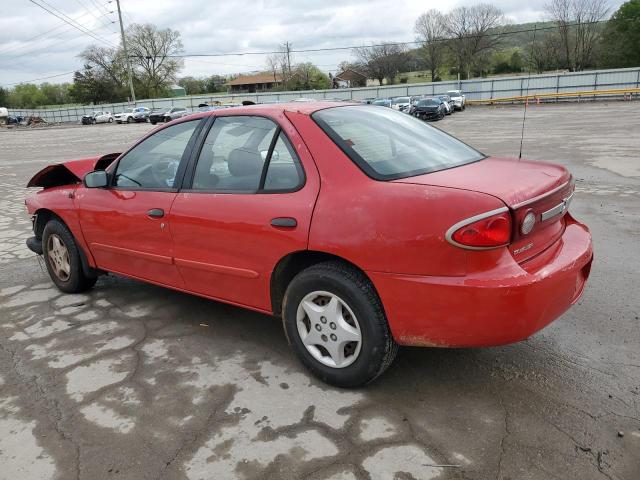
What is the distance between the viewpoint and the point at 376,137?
3.14 metres

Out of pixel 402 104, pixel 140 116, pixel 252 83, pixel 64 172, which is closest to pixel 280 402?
pixel 64 172

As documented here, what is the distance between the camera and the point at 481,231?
7.70 ft

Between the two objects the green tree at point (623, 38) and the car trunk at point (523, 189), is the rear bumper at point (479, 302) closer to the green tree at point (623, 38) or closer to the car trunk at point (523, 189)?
the car trunk at point (523, 189)

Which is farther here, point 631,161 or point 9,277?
point 631,161

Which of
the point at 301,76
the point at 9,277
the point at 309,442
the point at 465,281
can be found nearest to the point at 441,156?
the point at 465,281

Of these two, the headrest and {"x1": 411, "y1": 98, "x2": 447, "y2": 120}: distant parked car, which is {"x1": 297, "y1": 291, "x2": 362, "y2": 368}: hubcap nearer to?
the headrest

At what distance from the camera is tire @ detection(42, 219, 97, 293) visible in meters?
4.45

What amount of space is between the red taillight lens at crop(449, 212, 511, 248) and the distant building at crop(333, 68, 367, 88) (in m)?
77.3

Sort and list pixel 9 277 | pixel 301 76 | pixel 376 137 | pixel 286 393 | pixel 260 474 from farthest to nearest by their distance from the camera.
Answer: pixel 301 76 < pixel 9 277 < pixel 376 137 < pixel 286 393 < pixel 260 474

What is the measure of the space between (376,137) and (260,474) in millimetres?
1943

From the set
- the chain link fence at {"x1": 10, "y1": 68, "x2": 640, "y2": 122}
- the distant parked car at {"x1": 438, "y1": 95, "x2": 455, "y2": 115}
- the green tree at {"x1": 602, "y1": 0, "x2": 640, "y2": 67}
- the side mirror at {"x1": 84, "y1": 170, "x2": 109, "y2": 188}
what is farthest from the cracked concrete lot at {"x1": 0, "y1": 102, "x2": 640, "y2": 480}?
the green tree at {"x1": 602, "y1": 0, "x2": 640, "y2": 67}

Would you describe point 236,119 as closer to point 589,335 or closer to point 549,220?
point 549,220

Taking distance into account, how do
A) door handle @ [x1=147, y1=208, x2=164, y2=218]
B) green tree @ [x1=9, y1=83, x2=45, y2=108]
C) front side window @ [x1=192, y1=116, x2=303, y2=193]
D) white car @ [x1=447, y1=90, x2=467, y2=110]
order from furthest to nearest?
green tree @ [x1=9, y1=83, x2=45, y2=108] → white car @ [x1=447, y1=90, x2=467, y2=110] → door handle @ [x1=147, y1=208, x2=164, y2=218] → front side window @ [x1=192, y1=116, x2=303, y2=193]

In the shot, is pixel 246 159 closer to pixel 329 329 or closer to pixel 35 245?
pixel 329 329
